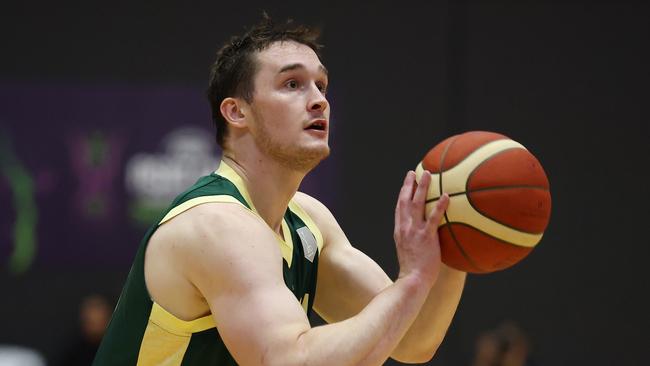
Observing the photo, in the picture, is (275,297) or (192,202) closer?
(275,297)

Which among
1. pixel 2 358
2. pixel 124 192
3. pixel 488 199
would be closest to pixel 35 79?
pixel 124 192

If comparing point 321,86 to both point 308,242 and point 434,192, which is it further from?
point 434,192

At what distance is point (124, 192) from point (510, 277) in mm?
3275

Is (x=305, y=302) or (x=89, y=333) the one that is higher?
(x=305, y=302)

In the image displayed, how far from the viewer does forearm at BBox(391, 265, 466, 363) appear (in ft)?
12.1

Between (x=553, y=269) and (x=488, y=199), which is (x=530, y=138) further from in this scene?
(x=488, y=199)

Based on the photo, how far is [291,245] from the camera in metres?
3.80

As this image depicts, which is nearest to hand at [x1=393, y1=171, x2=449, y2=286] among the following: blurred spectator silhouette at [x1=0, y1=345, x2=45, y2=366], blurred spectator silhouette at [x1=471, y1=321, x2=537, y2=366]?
blurred spectator silhouette at [x1=0, y1=345, x2=45, y2=366]

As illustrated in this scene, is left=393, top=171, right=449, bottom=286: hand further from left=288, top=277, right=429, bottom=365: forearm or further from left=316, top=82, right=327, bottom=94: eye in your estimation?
left=316, top=82, right=327, bottom=94: eye

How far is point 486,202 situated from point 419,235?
0.77ft

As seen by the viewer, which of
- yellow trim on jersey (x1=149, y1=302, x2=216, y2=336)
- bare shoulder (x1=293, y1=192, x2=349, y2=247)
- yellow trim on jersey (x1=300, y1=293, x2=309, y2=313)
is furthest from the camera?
bare shoulder (x1=293, y1=192, x2=349, y2=247)

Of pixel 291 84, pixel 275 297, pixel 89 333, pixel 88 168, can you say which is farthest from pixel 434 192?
pixel 88 168

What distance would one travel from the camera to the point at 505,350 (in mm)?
7449

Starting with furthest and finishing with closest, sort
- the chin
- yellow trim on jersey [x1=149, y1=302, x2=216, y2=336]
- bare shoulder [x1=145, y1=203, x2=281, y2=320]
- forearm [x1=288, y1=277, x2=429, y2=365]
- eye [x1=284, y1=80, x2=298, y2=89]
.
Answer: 1. eye [x1=284, y1=80, x2=298, y2=89]
2. the chin
3. yellow trim on jersey [x1=149, y1=302, x2=216, y2=336]
4. bare shoulder [x1=145, y1=203, x2=281, y2=320]
5. forearm [x1=288, y1=277, x2=429, y2=365]
